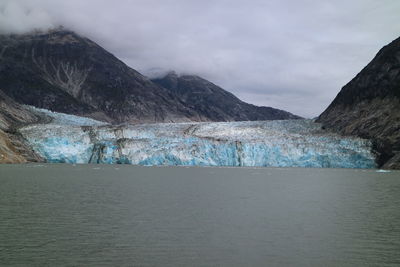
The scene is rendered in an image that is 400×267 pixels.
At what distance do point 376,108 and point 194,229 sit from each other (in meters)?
60.0

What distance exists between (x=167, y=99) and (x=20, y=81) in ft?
214

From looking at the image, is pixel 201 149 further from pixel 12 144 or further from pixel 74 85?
pixel 74 85

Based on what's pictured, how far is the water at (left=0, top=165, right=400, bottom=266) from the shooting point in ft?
33.8

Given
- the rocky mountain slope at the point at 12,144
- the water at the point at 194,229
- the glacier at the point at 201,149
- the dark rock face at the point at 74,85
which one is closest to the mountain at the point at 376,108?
the glacier at the point at 201,149

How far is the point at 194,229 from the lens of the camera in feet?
44.7

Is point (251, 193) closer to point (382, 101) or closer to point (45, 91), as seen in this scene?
point (382, 101)

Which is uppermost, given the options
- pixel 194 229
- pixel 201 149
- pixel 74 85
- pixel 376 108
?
pixel 74 85

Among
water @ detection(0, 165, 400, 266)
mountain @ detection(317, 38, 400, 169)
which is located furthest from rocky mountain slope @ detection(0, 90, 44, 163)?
mountain @ detection(317, 38, 400, 169)

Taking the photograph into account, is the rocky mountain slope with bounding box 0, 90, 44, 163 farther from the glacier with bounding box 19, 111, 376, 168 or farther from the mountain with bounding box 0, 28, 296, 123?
the mountain with bounding box 0, 28, 296, 123

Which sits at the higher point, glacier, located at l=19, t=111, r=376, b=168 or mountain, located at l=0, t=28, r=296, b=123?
mountain, located at l=0, t=28, r=296, b=123

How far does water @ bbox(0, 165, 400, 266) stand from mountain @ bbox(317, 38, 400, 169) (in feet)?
115

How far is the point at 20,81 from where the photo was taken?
164375mm

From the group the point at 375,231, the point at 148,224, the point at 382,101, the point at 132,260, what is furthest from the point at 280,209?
the point at 382,101

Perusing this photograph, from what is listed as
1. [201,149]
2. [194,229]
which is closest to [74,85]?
[201,149]
